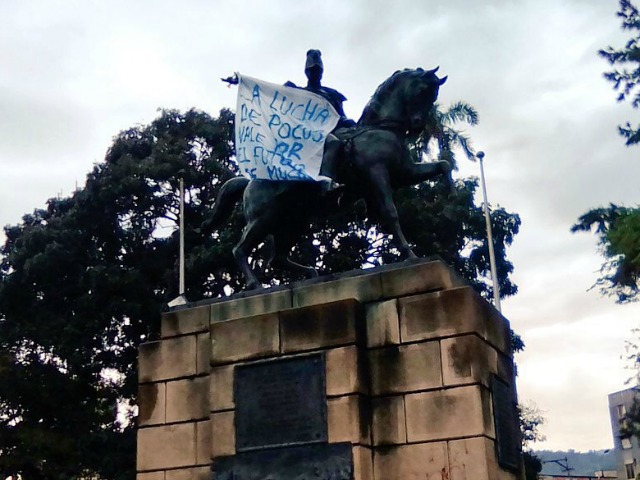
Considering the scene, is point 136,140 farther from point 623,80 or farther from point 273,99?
point 273,99

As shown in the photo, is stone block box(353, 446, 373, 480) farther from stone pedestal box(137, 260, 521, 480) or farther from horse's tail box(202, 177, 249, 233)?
horse's tail box(202, 177, 249, 233)

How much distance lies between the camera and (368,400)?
920 cm

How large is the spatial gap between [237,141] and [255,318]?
2.56 metres

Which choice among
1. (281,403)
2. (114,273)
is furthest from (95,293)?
(281,403)

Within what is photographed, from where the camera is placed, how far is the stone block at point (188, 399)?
10148 mm

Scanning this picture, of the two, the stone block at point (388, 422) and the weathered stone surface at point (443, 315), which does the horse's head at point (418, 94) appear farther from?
the stone block at point (388, 422)

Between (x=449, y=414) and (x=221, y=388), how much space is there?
2510 mm

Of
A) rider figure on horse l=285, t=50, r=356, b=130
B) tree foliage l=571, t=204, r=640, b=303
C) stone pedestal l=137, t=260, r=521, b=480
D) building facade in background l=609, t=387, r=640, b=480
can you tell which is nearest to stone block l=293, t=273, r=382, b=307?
stone pedestal l=137, t=260, r=521, b=480

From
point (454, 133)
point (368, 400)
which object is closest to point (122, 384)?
point (454, 133)

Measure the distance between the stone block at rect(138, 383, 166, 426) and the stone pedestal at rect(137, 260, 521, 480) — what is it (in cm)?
22

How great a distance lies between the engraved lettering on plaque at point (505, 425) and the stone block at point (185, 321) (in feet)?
11.2

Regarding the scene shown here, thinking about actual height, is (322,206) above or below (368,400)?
above

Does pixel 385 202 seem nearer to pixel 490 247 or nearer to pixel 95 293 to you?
pixel 490 247

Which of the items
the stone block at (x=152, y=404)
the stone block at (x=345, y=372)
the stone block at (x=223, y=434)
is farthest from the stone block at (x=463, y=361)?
the stone block at (x=152, y=404)
